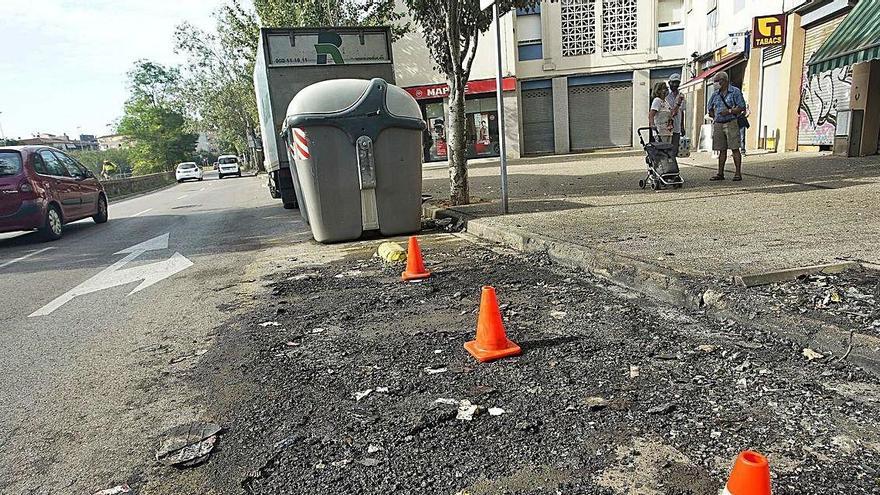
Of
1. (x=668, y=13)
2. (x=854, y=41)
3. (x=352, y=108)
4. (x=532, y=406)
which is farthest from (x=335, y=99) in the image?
(x=668, y=13)

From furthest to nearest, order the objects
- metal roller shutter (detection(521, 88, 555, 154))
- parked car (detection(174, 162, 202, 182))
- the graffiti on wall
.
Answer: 1. parked car (detection(174, 162, 202, 182))
2. metal roller shutter (detection(521, 88, 555, 154))
3. the graffiti on wall

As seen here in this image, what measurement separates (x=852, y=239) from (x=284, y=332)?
15.8 ft

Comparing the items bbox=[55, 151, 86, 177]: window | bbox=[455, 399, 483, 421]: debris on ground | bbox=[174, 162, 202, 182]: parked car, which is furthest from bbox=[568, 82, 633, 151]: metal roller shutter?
bbox=[174, 162, 202, 182]: parked car

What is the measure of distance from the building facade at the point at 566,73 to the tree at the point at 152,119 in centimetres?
5042

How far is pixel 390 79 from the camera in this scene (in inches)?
414

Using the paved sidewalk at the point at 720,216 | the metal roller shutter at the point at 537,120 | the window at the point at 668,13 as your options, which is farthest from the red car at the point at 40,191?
the window at the point at 668,13

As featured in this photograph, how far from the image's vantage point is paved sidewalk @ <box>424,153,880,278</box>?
4449 mm

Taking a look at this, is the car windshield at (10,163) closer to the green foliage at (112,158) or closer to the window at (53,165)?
the window at (53,165)

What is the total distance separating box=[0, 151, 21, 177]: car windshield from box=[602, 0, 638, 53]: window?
22.3 meters

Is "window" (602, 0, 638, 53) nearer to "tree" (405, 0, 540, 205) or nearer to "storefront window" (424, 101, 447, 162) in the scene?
"storefront window" (424, 101, 447, 162)

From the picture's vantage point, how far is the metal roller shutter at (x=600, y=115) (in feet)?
82.3

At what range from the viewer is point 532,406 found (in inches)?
103

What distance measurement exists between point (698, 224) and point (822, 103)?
10.5 m

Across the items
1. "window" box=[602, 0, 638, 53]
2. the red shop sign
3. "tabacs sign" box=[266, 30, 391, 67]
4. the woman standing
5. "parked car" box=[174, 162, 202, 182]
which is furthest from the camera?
"parked car" box=[174, 162, 202, 182]
